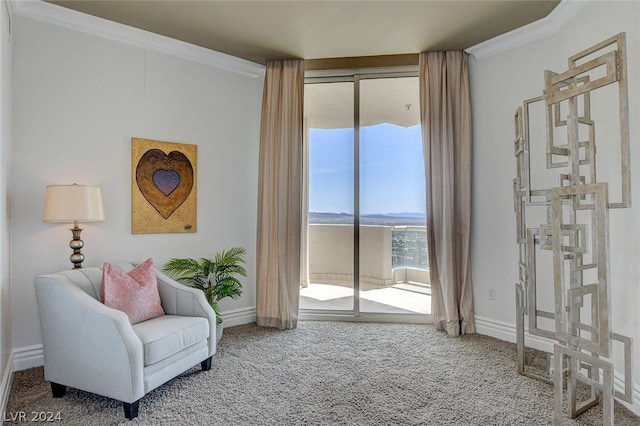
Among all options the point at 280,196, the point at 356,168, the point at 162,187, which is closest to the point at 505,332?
the point at 356,168

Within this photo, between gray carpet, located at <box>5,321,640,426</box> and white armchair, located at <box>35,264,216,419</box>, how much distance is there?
16 cm

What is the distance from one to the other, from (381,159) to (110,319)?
2.99 meters

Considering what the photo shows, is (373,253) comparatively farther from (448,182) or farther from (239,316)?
(239,316)

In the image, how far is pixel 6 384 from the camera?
94.3 inches

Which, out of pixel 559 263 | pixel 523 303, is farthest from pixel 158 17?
pixel 523 303

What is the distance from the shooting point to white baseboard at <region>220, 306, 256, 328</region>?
3916mm

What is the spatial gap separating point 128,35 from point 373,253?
3131 mm

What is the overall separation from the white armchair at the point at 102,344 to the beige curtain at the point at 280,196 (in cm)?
131

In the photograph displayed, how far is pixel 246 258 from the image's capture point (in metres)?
4.13

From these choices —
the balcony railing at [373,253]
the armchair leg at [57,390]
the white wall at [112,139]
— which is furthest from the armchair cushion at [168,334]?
the balcony railing at [373,253]

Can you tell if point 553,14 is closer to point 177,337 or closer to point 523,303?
point 523,303

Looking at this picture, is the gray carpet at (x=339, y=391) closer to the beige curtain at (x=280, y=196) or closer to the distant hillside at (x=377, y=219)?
the beige curtain at (x=280, y=196)

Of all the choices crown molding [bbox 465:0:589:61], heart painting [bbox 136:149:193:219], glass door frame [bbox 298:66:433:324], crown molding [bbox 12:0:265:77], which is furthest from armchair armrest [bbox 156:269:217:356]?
crown molding [bbox 465:0:589:61]

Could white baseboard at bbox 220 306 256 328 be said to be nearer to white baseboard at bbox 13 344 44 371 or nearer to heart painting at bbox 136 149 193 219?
heart painting at bbox 136 149 193 219
